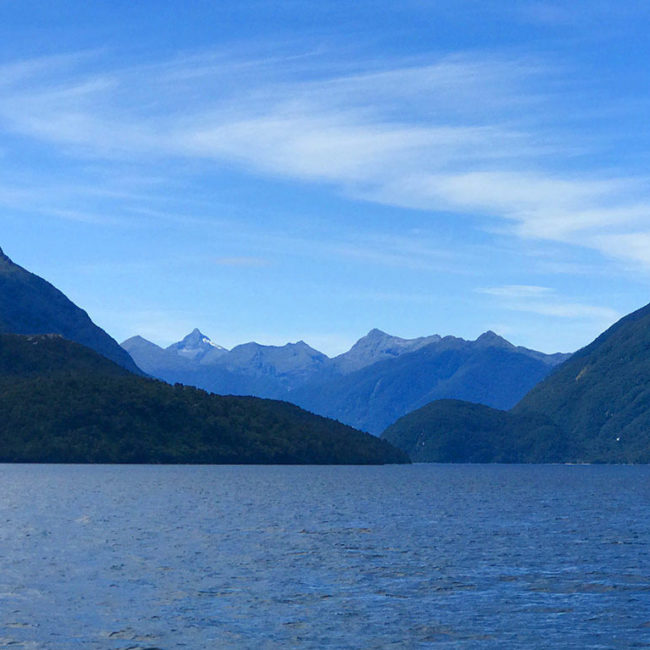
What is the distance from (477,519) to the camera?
158375 millimetres

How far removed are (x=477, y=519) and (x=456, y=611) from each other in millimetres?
91530

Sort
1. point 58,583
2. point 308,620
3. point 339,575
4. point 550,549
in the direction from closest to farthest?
1. point 308,620
2. point 58,583
3. point 339,575
4. point 550,549

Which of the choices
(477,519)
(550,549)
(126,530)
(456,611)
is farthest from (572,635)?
(477,519)

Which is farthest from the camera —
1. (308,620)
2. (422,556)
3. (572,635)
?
(422,556)

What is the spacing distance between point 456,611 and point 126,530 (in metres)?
70.7

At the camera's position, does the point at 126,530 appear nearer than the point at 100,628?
No

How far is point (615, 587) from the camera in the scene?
8112 centimetres

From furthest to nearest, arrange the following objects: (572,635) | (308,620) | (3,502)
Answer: (3,502) → (308,620) → (572,635)

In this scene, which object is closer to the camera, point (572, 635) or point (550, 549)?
point (572, 635)

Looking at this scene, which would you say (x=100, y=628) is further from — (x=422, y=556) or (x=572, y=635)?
Answer: (x=422, y=556)

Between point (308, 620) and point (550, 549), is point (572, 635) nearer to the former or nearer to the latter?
point (308, 620)

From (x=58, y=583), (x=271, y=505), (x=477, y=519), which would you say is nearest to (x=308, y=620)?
(x=58, y=583)

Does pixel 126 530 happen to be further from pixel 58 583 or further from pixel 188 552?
pixel 58 583

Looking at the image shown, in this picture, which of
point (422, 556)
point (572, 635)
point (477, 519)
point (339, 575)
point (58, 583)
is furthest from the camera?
point (477, 519)
